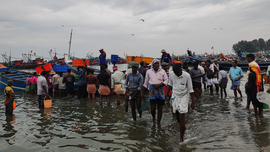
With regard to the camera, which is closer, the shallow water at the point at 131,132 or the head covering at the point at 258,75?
the shallow water at the point at 131,132

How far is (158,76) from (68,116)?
3.73 meters

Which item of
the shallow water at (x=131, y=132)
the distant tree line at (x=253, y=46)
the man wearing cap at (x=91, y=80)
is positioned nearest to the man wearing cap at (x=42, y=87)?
the shallow water at (x=131, y=132)

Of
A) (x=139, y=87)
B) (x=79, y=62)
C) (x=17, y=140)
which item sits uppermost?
(x=79, y=62)

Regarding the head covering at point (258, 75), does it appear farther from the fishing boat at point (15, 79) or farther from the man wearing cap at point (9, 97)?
the fishing boat at point (15, 79)

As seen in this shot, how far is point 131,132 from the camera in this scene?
4926 millimetres

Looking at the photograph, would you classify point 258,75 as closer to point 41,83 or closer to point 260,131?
point 260,131

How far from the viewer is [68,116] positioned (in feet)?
22.4

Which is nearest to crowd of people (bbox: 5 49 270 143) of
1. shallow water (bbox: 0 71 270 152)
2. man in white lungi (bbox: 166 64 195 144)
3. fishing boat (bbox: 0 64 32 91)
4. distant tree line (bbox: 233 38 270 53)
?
man in white lungi (bbox: 166 64 195 144)

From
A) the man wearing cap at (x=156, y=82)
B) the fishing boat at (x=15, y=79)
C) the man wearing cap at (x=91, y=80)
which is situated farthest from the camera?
the fishing boat at (x=15, y=79)

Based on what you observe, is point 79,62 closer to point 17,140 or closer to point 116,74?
point 116,74

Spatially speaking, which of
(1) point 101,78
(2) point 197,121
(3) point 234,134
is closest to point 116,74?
(1) point 101,78

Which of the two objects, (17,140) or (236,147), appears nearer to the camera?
(236,147)

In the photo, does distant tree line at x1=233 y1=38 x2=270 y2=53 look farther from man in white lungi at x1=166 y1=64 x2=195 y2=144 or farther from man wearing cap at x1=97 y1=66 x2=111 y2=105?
man in white lungi at x1=166 y1=64 x2=195 y2=144

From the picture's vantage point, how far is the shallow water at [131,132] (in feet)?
13.2
